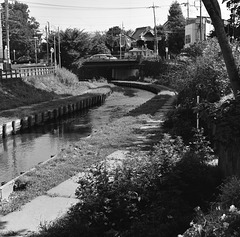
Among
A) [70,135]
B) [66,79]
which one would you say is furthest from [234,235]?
[66,79]

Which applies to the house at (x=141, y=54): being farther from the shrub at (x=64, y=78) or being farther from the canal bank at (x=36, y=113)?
the canal bank at (x=36, y=113)

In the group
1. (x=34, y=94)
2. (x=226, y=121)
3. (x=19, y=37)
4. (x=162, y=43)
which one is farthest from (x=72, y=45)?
(x=226, y=121)

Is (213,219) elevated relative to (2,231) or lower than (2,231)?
elevated

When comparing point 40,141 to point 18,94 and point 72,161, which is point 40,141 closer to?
point 72,161

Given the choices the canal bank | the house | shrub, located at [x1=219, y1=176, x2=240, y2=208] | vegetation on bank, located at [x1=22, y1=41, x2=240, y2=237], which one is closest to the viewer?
shrub, located at [x1=219, y1=176, x2=240, y2=208]

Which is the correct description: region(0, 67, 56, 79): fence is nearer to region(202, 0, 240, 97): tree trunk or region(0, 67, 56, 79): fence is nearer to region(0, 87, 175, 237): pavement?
region(0, 87, 175, 237): pavement

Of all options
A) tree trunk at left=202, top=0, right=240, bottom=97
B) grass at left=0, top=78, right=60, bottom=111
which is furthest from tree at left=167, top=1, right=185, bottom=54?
tree trunk at left=202, top=0, right=240, bottom=97

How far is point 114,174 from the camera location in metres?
6.41

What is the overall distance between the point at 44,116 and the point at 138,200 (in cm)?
2119

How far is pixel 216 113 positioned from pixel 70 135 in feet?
49.6

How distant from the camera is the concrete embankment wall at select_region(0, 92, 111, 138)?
21652 mm

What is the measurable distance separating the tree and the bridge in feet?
40.6

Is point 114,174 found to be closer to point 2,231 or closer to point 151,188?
point 151,188

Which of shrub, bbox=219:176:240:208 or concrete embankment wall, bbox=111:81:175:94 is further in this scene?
concrete embankment wall, bbox=111:81:175:94
